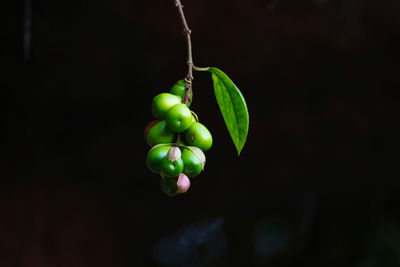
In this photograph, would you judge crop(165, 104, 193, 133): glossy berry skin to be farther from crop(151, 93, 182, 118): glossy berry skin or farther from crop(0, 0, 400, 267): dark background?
crop(0, 0, 400, 267): dark background

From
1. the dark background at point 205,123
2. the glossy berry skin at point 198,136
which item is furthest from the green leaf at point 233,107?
the dark background at point 205,123

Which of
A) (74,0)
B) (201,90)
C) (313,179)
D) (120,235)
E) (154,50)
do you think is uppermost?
(74,0)

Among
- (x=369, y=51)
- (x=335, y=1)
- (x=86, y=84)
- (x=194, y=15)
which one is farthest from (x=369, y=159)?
(x=86, y=84)

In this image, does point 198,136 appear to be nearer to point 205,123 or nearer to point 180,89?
point 180,89

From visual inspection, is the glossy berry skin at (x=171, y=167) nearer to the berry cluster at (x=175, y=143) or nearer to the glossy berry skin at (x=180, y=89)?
the berry cluster at (x=175, y=143)

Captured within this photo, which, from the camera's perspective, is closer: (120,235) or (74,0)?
(74,0)

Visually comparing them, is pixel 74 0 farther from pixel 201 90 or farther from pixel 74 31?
pixel 201 90
